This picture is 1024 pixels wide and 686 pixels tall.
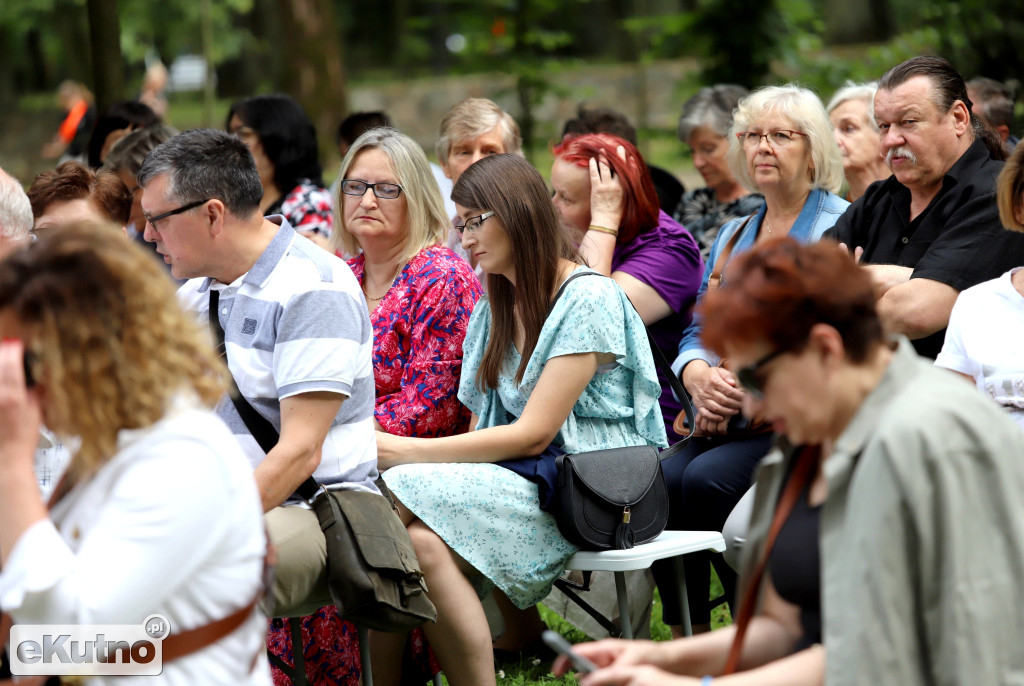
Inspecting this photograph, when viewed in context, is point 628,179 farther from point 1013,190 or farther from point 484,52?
point 484,52

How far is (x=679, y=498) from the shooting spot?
3.89 m

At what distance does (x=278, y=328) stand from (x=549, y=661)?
1.90m

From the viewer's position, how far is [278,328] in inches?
122

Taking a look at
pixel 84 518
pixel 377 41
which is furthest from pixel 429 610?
pixel 377 41

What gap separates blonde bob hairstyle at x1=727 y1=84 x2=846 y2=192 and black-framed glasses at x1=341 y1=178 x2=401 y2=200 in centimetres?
145

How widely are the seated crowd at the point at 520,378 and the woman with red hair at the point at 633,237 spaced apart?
1 centimetres

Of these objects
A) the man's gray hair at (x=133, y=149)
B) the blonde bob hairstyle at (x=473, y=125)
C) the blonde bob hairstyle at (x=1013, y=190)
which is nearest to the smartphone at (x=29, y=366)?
the blonde bob hairstyle at (x=1013, y=190)

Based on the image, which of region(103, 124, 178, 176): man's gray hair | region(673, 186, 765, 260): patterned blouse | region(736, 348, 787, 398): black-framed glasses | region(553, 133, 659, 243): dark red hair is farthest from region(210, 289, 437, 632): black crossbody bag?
region(103, 124, 178, 176): man's gray hair

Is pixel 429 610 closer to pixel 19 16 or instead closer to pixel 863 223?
pixel 863 223

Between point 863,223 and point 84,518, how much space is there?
9.92ft

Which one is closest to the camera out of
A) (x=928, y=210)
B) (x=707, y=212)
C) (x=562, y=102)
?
(x=928, y=210)

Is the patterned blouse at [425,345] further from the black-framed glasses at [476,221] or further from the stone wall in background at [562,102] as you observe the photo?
the stone wall in background at [562,102]

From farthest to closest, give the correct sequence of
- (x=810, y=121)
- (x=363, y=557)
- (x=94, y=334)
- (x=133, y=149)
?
1. (x=133, y=149)
2. (x=810, y=121)
3. (x=363, y=557)
4. (x=94, y=334)

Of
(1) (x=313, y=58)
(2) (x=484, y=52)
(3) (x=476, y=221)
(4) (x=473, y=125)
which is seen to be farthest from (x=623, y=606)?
(1) (x=313, y=58)
